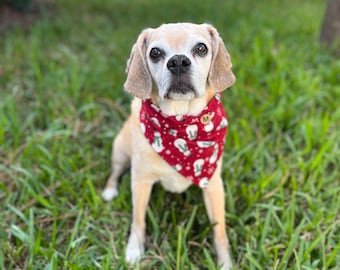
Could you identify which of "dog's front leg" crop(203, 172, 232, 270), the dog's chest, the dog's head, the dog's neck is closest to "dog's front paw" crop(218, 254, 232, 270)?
"dog's front leg" crop(203, 172, 232, 270)

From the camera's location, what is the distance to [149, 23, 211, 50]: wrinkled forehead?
2.01m

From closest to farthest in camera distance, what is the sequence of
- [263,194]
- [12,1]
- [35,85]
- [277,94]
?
[263,194] < [277,94] < [35,85] < [12,1]

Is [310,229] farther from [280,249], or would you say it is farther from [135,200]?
[135,200]

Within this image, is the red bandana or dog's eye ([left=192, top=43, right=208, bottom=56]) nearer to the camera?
dog's eye ([left=192, top=43, right=208, bottom=56])

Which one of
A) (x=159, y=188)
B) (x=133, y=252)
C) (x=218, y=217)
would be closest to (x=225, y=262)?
(x=218, y=217)

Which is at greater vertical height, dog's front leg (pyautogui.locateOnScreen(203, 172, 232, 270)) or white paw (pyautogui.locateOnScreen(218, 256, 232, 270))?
dog's front leg (pyautogui.locateOnScreen(203, 172, 232, 270))

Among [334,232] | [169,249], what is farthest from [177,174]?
[334,232]

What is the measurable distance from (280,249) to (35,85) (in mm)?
2960

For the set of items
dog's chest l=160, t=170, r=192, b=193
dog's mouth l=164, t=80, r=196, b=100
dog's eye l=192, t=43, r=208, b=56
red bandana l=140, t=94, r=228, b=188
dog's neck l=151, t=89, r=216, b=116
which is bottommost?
dog's chest l=160, t=170, r=192, b=193

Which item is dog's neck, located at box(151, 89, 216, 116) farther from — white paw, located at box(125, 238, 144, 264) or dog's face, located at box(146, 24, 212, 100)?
white paw, located at box(125, 238, 144, 264)

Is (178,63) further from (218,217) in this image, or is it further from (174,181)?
(218,217)

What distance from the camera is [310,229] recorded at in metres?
2.54

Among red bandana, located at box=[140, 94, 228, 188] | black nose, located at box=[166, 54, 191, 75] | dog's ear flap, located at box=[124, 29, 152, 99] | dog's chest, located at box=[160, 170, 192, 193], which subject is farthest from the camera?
dog's chest, located at box=[160, 170, 192, 193]

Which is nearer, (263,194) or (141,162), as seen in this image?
(141,162)
